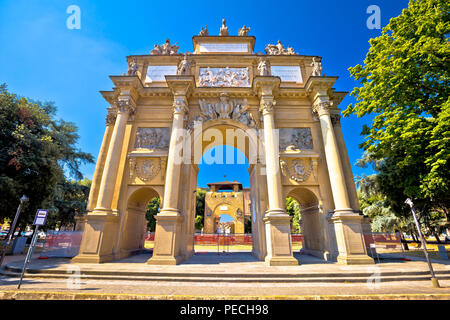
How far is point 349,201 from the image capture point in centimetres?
1270

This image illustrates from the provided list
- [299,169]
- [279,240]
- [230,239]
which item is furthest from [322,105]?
[230,239]

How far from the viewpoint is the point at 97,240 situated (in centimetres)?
1101

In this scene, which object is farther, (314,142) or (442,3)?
(314,142)

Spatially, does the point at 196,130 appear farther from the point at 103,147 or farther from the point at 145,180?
the point at 103,147

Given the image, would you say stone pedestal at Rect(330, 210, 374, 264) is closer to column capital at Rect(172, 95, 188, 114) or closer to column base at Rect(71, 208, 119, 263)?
column capital at Rect(172, 95, 188, 114)

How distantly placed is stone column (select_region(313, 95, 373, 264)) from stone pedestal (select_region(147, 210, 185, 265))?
8626 millimetres

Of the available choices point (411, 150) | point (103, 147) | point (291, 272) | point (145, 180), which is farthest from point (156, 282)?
point (411, 150)

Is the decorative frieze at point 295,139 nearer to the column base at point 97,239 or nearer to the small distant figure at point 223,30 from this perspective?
the small distant figure at point 223,30

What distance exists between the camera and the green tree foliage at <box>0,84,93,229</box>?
1399cm

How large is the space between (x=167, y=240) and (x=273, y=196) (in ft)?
20.4

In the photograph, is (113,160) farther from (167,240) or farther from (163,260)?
(163,260)

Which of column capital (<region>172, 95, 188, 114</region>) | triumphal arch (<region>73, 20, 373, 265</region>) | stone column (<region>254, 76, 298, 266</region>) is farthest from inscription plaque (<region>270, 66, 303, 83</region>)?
column capital (<region>172, 95, 188, 114</region>)

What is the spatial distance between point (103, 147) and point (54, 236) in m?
7.00

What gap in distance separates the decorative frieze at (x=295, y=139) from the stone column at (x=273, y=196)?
104cm
